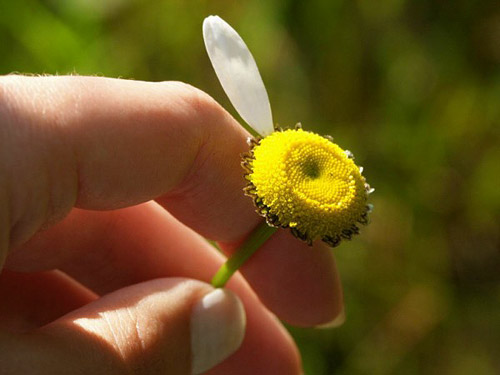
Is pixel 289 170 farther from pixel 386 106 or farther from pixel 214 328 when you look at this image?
pixel 386 106

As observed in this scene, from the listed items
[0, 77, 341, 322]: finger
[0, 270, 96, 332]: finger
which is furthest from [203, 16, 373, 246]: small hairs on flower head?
[0, 270, 96, 332]: finger

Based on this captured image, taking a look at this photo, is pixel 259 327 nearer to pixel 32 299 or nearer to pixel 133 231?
pixel 133 231

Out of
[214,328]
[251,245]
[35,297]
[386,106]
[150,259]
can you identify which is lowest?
[35,297]

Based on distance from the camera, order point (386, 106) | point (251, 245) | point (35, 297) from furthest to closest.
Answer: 1. point (386, 106)
2. point (35, 297)
3. point (251, 245)

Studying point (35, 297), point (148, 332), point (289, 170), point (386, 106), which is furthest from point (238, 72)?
point (386, 106)

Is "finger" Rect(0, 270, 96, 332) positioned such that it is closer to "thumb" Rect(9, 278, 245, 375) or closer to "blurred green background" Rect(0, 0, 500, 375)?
"thumb" Rect(9, 278, 245, 375)

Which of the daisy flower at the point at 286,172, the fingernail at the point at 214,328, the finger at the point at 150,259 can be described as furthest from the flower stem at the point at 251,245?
the finger at the point at 150,259

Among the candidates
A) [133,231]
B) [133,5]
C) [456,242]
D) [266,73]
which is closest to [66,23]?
[133,5]
